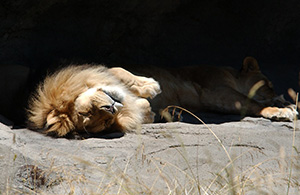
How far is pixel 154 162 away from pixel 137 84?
5.49 ft

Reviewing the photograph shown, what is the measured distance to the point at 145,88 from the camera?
4668mm

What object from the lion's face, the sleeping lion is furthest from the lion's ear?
the lion's face

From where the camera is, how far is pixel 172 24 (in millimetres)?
6547

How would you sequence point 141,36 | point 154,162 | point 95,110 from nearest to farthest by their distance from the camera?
point 154,162
point 95,110
point 141,36

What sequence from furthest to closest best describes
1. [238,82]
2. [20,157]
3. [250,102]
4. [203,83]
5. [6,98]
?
[238,82], [203,83], [250,102], [6,98], [20,157]

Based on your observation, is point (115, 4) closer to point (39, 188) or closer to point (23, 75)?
point (23, 75)

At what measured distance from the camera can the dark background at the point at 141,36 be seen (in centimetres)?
502

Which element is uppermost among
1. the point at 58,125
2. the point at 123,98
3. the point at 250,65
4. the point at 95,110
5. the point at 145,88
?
the point at 250,65

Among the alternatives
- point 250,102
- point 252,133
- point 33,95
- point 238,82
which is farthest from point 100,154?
point 238,82

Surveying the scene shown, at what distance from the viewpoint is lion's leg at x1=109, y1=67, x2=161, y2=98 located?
4.64 meters

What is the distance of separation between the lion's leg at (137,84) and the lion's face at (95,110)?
591 mm

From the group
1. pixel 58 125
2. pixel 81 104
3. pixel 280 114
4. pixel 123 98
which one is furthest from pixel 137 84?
pixel 280 114

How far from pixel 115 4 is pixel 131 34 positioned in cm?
53

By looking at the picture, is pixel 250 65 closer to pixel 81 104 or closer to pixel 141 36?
pixel 141 36
